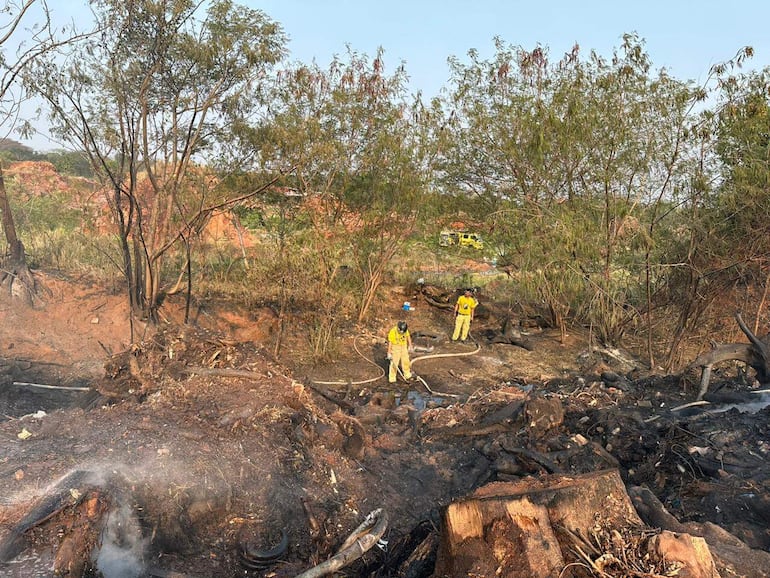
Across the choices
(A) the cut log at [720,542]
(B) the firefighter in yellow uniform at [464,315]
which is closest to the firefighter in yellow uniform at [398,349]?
(B) the firefighter in yellow uniform at [464,315]

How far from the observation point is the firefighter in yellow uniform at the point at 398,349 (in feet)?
32.1

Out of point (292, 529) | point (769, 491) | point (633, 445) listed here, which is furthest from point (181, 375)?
point (769, 491)

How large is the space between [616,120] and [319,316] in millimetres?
7000

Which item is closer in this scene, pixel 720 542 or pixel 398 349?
pixel 720 542

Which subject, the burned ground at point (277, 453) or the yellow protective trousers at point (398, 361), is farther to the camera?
the yellow protective trousers at point (398, 361)

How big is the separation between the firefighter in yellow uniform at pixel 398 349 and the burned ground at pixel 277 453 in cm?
54

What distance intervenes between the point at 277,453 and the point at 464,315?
7.94 metres

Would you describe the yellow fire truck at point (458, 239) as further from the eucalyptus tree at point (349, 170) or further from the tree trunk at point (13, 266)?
the tree trunk at point (13, 266)

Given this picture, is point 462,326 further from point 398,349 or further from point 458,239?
point 398,349

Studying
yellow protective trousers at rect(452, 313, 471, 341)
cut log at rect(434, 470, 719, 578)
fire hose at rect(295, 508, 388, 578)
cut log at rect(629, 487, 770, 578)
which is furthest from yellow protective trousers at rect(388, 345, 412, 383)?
cut log at rect(434, 470, 719, 578)

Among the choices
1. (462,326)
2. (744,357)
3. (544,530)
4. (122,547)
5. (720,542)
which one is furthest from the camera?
(462,326)

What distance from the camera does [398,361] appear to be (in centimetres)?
1006

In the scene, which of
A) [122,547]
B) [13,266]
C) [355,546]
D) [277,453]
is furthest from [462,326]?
[122,547]

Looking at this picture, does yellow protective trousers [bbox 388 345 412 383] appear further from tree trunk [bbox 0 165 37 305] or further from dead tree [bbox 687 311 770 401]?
tree trunk [bbox 0 165 37 305]
